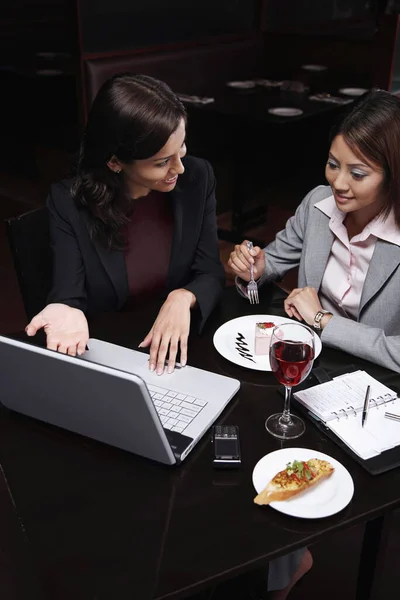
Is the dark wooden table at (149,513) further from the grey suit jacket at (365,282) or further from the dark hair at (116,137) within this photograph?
the dark hair at (116,137)

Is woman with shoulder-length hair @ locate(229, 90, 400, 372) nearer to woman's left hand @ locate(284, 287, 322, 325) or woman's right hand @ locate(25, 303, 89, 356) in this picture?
woman's left hand @ locate(284, 287, 322, 325)

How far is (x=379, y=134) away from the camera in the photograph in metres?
1.43

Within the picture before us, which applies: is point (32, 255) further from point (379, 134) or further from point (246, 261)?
point (379, 134)

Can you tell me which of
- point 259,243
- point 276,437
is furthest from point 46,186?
point 276,437

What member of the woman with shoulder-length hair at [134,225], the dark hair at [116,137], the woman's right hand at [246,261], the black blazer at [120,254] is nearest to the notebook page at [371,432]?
the woman with shoulder-length hair at [134,225]

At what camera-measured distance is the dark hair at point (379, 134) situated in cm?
143

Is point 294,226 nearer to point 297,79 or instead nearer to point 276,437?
point 276,437

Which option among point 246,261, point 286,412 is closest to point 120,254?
point 246,261

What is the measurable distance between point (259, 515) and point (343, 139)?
0.92 meters

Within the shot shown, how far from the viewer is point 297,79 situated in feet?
14.0

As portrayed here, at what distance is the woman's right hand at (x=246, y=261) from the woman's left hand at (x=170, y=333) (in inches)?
8.0

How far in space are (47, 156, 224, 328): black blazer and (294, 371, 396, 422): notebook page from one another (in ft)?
1.14

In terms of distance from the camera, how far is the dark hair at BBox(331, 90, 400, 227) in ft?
4.69

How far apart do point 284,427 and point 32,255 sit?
82cm
